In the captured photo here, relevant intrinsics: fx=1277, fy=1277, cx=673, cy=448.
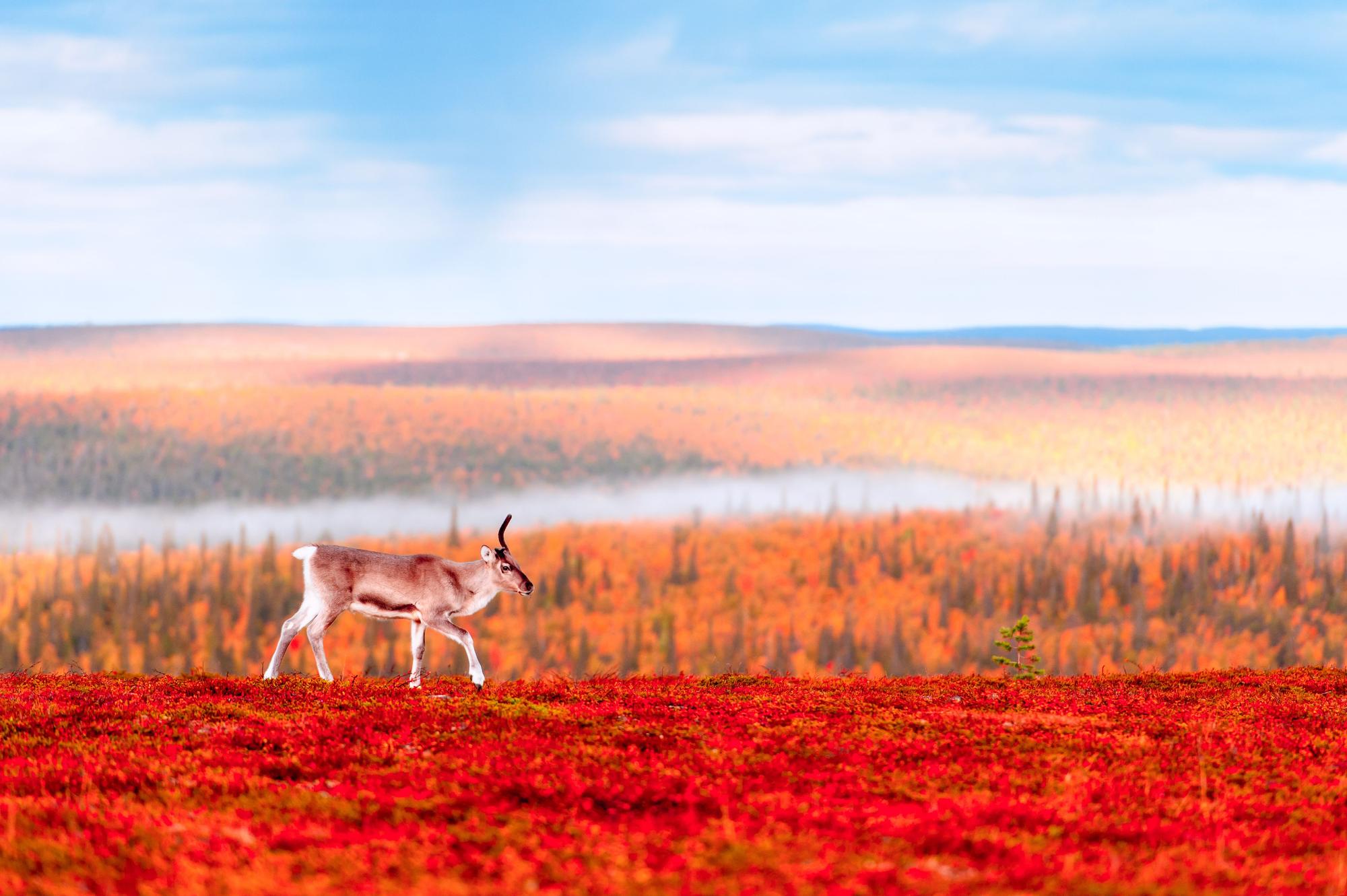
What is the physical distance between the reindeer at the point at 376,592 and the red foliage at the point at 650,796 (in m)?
2.24

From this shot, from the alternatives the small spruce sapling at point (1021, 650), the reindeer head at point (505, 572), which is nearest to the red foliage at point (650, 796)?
the reindeer head at point (505, 572)

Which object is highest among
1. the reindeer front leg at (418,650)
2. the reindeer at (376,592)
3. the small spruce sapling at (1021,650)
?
the reindeer at (376,592)

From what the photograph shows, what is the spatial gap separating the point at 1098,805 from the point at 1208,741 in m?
5.95

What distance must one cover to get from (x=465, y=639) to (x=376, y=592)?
2.53 m

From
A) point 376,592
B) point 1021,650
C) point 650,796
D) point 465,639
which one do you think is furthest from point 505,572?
point 1021,650

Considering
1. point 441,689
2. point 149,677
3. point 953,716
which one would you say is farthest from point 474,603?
point 953,716

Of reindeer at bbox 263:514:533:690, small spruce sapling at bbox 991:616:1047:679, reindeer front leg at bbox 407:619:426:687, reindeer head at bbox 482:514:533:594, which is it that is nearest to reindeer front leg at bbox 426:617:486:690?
reindeer at bbox 263:514:533:690

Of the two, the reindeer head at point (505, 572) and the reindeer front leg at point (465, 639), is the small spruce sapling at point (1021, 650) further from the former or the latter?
the reindeer front leg at point (465, 639)

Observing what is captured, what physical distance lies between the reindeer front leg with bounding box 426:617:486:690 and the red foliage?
96cm

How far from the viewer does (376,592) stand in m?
26.5

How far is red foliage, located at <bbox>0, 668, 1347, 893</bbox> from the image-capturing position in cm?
1165

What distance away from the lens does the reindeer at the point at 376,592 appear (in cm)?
2627

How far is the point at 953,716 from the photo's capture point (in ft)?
70.8

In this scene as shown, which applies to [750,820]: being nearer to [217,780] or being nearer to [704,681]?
[217,780]
